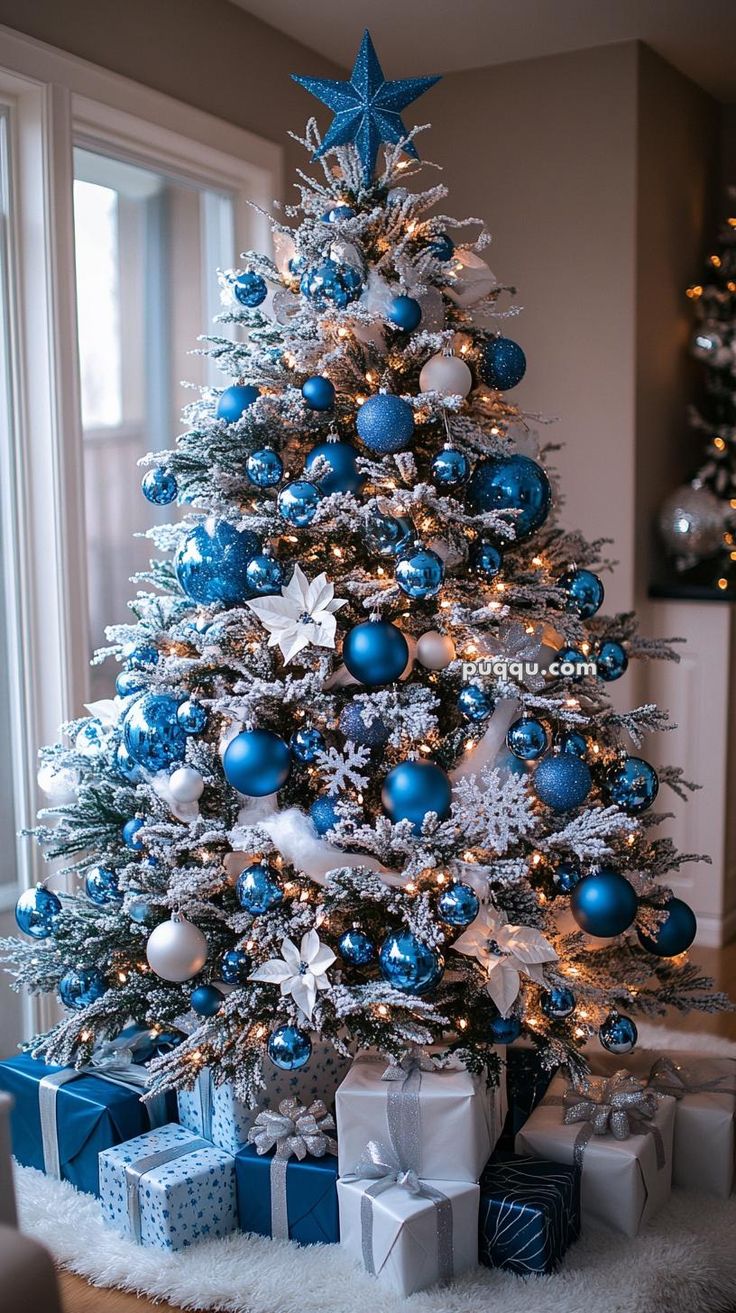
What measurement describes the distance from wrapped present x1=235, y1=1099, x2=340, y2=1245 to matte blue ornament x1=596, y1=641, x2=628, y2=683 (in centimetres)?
→ 91

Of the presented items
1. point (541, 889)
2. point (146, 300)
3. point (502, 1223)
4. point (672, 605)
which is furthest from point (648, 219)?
point (502, 1223)

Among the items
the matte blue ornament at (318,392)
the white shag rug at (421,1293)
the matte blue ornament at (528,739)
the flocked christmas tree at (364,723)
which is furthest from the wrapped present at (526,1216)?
the matte blue ornament at (318,392)

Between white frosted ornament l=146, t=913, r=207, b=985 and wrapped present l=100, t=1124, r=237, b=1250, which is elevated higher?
white frosted ornament l=146, t=913, r=207, b=985

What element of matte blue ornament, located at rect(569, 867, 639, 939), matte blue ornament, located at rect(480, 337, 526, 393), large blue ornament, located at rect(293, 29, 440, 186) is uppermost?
large blue ornament, located at rect(293, 29, 440, 186)

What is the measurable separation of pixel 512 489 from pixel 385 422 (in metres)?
0.24

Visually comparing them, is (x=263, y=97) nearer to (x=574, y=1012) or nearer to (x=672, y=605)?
(x=672, y=605)

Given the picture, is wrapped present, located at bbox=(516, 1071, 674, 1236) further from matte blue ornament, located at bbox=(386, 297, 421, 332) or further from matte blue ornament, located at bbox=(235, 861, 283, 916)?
matte blue ornament, located at bbox=(386, 297, 421, 332)

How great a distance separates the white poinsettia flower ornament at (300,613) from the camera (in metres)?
1.99

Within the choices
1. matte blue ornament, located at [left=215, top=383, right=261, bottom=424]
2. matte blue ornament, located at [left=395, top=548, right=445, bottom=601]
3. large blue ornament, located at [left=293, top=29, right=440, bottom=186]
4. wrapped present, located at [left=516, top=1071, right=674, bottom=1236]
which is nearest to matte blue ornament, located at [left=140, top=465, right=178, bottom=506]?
matte blue ornament, located at [left=215, top=383, right=261, bottom=424]

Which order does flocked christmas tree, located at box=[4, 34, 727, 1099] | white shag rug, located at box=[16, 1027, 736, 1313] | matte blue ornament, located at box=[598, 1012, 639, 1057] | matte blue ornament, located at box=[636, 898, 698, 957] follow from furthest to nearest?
matte blue ornament, located at box=[636, 898, 698, 957], matte blue ornament, located at box=[598, 1012, 639, 1057], flocked christmas tree, located at box=[4, 34, 727, 1099], white shag rug, located at box=[16, 1027, 736, 1313]

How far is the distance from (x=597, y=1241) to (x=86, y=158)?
8.20 feet

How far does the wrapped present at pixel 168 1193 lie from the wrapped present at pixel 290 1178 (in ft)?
0.12

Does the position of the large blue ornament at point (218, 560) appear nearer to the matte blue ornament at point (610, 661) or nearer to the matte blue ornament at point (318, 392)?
the matte blue ornament at point (318, 392)

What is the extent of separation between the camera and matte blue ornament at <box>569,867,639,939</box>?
198cm
